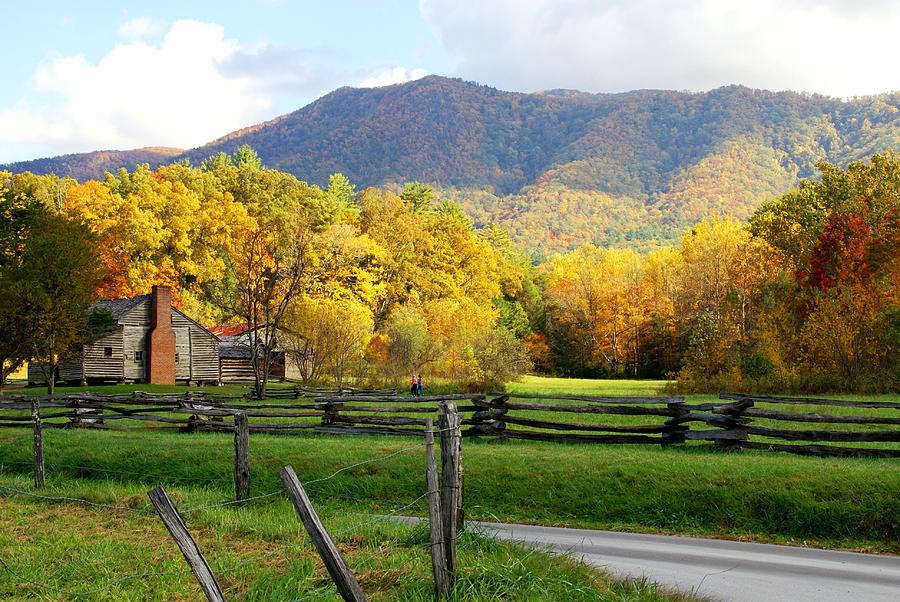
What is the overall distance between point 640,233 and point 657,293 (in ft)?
312

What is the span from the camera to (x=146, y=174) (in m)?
78.2

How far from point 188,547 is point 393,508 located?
30.2 feet

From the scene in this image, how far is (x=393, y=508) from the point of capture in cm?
1488

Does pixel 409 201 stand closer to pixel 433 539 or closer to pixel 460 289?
pixel 460 289

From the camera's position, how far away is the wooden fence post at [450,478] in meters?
7.66

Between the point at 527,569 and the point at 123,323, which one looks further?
the point at 123,323

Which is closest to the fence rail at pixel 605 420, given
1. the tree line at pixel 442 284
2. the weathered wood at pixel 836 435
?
the weathered wood at pixel 836 435

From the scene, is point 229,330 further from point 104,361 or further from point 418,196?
point 418,196

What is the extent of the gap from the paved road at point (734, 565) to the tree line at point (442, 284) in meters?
30.5

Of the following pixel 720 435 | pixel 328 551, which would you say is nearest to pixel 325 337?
pixel 720 435

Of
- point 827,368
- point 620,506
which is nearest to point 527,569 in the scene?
point 620,506

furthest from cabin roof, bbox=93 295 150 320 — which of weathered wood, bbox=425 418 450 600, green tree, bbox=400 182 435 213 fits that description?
green tree, bbox=400 182 435 213

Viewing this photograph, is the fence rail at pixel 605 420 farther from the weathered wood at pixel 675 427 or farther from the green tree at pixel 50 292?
the green tree at pixel 50 292

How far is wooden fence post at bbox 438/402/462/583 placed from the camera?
25.1ft
